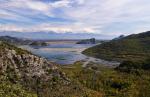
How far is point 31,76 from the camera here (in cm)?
6316

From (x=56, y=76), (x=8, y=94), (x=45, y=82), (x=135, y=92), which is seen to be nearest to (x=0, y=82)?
(x=8, y=94)

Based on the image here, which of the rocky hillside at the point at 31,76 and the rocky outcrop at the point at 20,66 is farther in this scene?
the rocky outcrop at the point at 20,66

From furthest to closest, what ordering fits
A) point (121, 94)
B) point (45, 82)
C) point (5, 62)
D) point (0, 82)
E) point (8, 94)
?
point (121, 94) < point (45, 82) < point (5, 62) < point (0, 82) < point (8, 94)

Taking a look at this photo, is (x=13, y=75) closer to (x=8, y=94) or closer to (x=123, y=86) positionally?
(x=8, y=94)

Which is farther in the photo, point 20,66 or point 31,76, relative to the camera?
point 31,76

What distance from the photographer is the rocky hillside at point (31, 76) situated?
58000 mm

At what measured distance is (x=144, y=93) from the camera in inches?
3354

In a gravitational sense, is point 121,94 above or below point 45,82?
below

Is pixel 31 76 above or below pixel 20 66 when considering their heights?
below

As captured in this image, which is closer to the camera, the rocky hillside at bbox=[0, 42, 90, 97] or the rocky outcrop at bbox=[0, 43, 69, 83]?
the rocky hillside at bbox=[0, 42, 90, 97]

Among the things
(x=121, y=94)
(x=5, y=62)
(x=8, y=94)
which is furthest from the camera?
(x=121, y=94)

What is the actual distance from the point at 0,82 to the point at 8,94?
647 cm

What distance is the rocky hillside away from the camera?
190 ft

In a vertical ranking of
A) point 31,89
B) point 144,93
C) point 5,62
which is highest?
point 5,62
